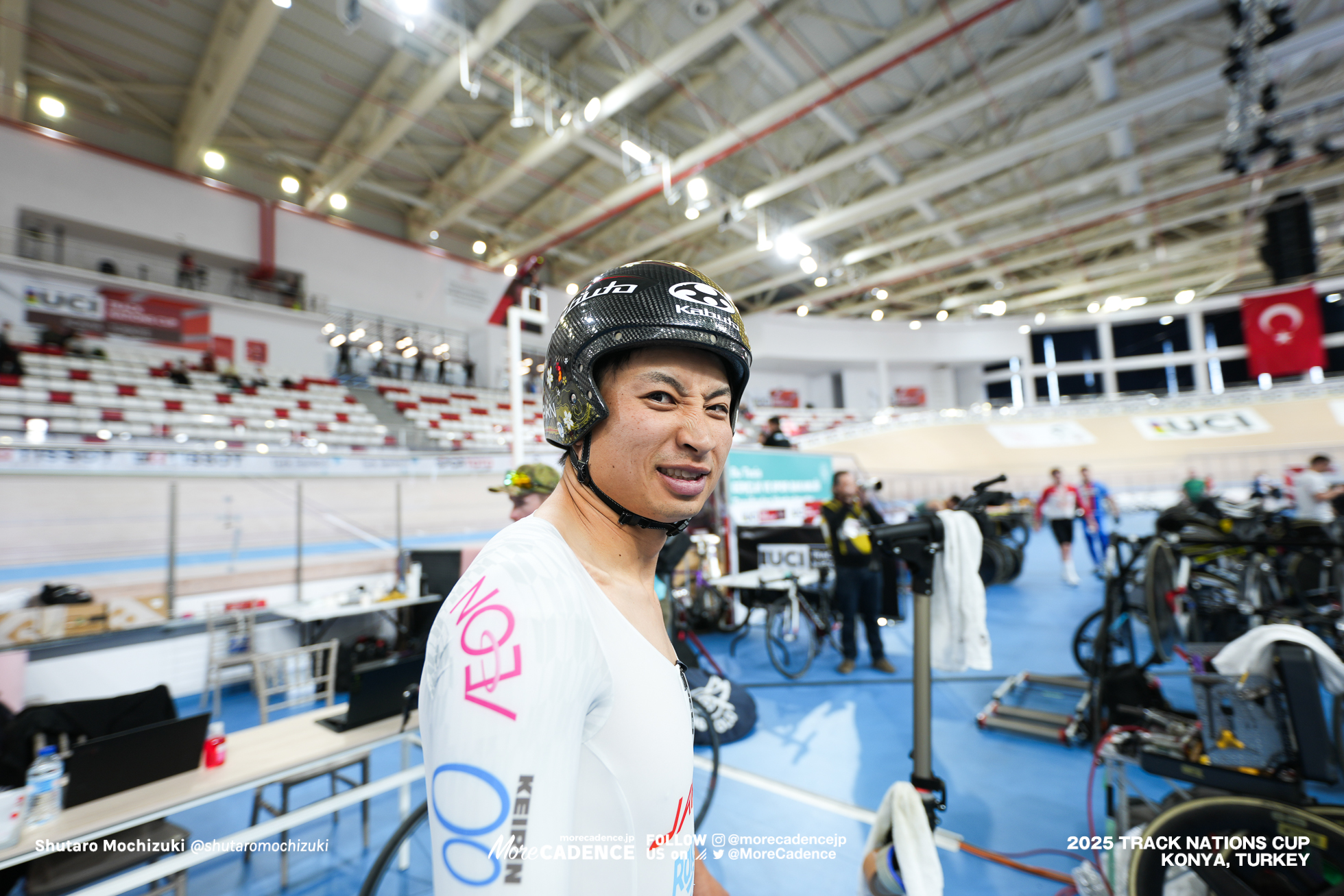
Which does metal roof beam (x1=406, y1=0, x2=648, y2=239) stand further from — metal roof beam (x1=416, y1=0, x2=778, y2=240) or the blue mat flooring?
the blue mat flooring

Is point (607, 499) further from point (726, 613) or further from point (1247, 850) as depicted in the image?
point (726, 613)

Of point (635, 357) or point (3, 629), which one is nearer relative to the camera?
point (635, 357)

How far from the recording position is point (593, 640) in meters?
0.66

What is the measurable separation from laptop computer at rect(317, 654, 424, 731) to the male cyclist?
197 centimetres

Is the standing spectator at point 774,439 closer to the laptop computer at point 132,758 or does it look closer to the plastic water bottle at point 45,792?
the laptop computer at point 132,758

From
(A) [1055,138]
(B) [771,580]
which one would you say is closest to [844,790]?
(B) [771,580]

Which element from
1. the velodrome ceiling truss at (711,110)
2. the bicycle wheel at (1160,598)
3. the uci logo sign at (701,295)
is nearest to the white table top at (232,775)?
the uci logo sign at (701,295)

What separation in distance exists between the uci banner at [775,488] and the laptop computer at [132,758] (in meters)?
5.11

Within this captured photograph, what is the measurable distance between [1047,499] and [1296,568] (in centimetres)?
470

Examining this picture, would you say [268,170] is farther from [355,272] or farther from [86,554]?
[86,554]

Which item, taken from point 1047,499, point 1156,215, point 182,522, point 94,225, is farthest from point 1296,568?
point 94,225

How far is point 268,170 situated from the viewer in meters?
13.2

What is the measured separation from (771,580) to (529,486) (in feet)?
10.6

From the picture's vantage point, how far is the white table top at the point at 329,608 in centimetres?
494
